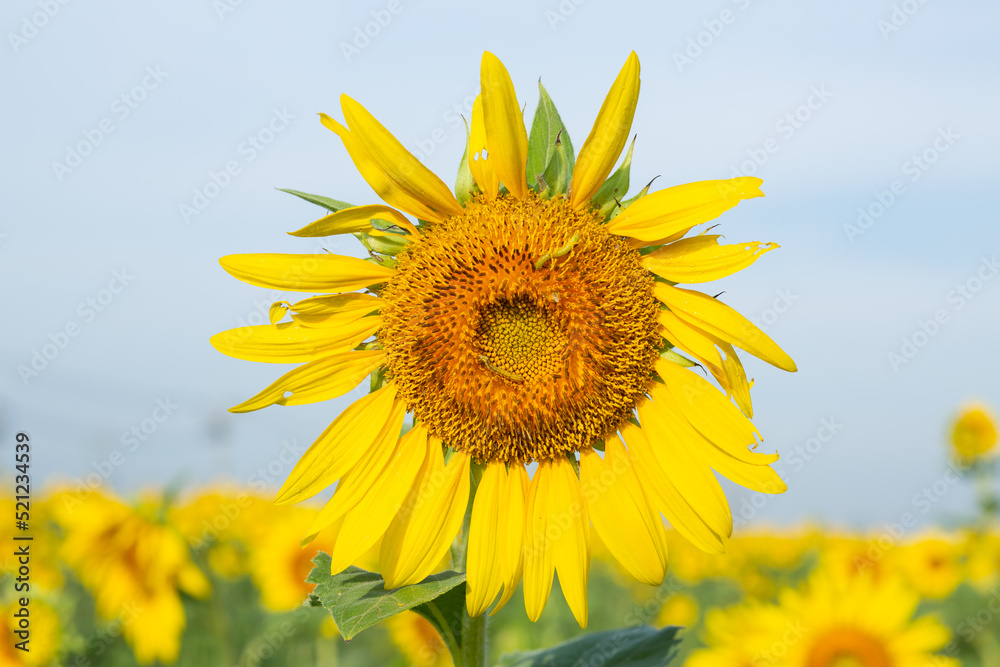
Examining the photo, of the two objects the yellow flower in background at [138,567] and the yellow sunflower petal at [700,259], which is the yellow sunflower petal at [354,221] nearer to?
the yellow sunflower petal at [700,259]

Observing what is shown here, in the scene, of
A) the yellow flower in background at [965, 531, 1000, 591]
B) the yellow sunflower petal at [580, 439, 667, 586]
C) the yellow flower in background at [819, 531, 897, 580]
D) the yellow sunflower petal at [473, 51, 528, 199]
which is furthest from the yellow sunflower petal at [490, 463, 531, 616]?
the yellow flower in background at [965, 531, 1000, 591]

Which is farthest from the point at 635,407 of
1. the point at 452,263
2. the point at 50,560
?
the point at 50,560

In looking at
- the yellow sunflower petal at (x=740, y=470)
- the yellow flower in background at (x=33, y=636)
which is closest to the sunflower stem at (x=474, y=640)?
the yellow sunflower petal at (x=740, y=470)

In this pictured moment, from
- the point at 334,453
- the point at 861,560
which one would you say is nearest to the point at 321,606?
the point at 334,453

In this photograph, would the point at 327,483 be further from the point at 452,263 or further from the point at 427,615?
the point at 452,263

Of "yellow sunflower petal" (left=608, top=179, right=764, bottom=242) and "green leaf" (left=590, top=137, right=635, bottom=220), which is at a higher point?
"green leaf" (left=590, top=137, right=635, bottom=220)

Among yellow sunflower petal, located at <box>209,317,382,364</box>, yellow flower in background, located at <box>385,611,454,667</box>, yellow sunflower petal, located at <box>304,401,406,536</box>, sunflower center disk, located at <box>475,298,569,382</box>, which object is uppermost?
yellow sunflower petal, located at <box>209,317,382,364</box>

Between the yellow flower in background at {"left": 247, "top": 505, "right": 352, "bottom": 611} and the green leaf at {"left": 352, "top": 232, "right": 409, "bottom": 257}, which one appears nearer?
the green leaf at {"left": 352, "top": 232, "right": 409, "bottom": 257}

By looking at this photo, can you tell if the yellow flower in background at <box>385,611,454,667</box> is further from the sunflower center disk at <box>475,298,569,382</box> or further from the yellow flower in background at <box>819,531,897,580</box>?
the sunflower center disk at <box>475,298,569,382</box>
